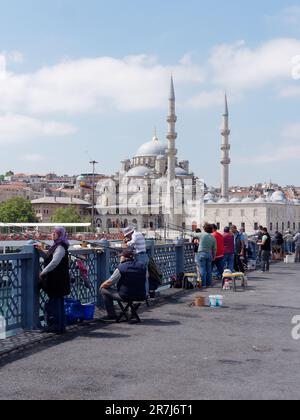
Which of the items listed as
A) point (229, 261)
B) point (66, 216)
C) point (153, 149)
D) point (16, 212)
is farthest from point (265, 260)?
point (153, 149)

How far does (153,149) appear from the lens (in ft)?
358

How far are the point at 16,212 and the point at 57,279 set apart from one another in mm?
83760

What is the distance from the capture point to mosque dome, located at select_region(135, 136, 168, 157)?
109 meters

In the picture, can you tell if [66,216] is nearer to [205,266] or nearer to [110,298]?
[205,266]

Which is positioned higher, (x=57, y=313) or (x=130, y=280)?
(x=130, y=280)

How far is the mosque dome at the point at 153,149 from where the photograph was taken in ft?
357

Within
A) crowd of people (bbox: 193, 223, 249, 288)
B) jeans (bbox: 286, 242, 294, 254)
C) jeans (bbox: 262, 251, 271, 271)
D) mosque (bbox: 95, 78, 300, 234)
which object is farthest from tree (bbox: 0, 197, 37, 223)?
crowd of people (bbox: 193, 223, 249, 288)

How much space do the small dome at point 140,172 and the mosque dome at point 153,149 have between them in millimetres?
4295

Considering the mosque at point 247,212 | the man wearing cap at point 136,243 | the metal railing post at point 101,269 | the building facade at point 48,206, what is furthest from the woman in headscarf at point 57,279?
the building facade at point 48,206

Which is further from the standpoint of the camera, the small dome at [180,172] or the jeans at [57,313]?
the small dome at [180,172]

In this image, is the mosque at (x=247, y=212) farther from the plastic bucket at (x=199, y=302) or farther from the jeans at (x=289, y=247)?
the plastic bucket at (x=199, y=302)

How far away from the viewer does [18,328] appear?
7.34m
